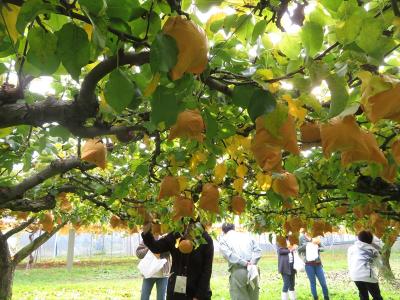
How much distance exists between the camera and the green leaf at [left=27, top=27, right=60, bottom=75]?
84 centimetres

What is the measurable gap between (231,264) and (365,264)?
210 centimetres

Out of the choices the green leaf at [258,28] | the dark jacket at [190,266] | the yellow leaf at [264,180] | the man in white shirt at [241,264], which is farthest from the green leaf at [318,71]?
the man in white shirt at [241,264]

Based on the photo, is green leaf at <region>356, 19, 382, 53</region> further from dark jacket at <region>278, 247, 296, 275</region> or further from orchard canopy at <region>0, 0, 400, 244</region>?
dark jacket at <region>278, 247, 296, 275</region>

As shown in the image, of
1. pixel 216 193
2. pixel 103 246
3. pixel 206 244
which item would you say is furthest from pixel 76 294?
pixel 103 246

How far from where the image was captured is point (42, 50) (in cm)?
84

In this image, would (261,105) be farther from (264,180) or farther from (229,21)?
(264,180)

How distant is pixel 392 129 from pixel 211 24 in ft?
3.94

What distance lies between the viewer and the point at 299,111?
1.12 m

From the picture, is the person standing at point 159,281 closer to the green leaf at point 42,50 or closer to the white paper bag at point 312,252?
the white paper bag at point 312,252

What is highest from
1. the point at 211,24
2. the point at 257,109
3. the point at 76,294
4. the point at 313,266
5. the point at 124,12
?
the point at 211,24

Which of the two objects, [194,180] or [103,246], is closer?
[194,180]

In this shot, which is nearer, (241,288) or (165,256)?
(241,288)

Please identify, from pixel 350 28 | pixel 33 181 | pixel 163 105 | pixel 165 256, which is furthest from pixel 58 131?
pixel 165 256

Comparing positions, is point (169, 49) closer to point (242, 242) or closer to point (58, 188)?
point (58, 188)
